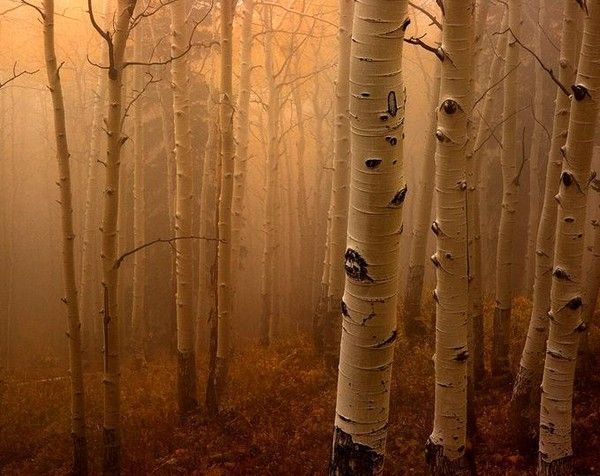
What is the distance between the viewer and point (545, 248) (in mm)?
4496

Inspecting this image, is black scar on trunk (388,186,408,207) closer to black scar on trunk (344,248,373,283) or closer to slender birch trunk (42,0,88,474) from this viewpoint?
black scar on trunk (344,248,373,283)

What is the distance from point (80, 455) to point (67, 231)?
2.42 meters

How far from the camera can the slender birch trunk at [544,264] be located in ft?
14.2

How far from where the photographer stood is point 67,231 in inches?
207

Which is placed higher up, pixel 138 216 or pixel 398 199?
pixel 398 199

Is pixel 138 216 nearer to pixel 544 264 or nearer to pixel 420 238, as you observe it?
pixel 420 238

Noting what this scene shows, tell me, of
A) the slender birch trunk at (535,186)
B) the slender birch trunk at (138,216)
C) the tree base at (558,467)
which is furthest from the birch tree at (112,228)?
the slender birch trunk at (535,186)

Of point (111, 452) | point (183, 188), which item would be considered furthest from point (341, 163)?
point (111, 452)

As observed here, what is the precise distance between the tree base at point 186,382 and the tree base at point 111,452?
4.64 ft

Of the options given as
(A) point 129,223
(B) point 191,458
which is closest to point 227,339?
(B) point 191,458

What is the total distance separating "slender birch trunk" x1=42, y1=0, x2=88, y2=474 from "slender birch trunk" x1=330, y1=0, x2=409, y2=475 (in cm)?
373

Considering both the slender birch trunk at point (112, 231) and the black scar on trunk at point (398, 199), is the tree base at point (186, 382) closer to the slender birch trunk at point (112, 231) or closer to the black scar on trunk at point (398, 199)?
the slender birch trunk at point (112, 231)

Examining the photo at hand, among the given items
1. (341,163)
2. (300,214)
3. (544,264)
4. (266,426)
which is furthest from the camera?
(300,214)

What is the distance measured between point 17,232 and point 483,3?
85.9 feet
